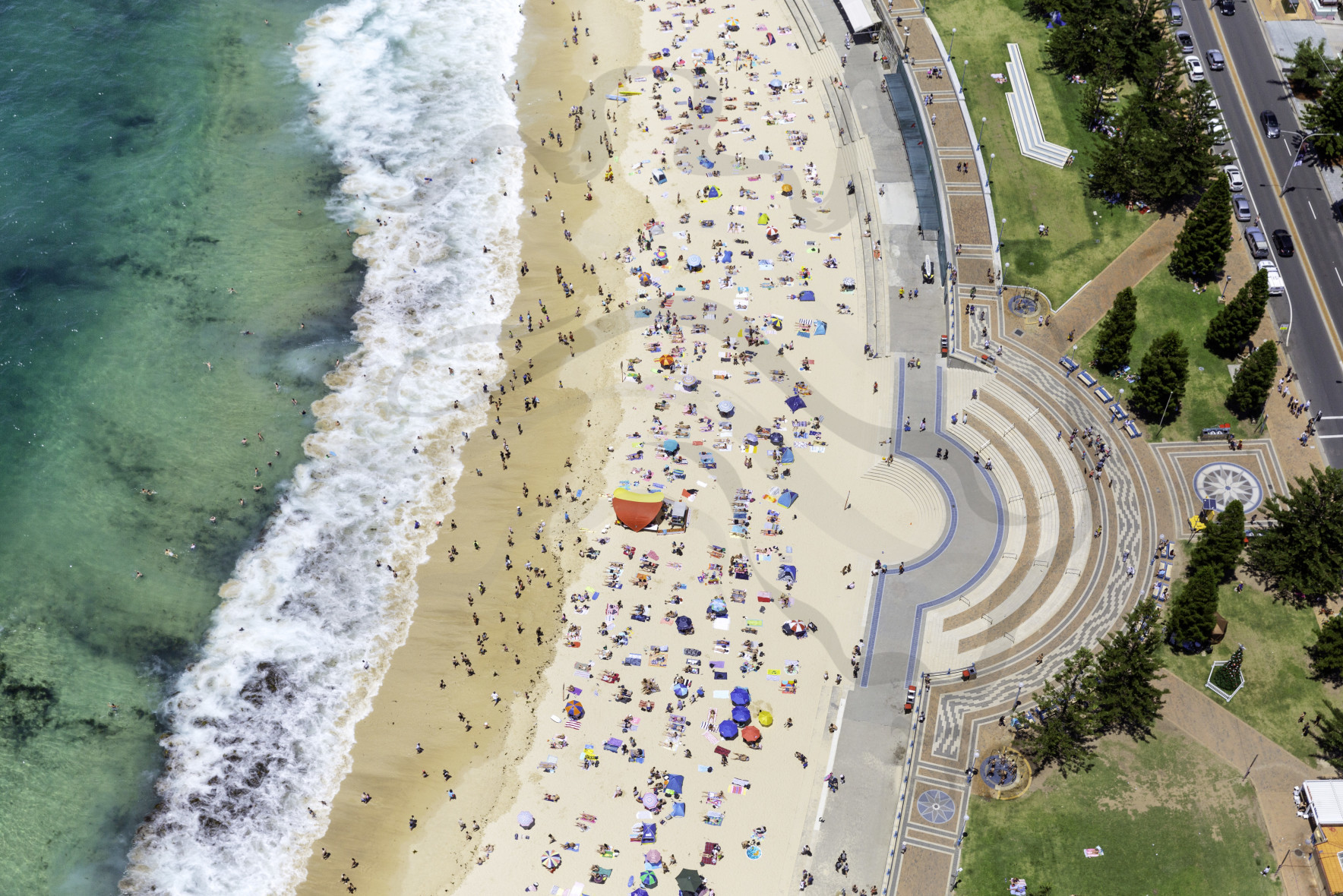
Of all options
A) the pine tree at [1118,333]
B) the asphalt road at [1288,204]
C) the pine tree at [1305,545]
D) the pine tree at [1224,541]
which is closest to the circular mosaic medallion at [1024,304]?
the pine tree at [1118,333]

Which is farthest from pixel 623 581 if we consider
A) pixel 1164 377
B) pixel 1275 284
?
pixel 1275 284

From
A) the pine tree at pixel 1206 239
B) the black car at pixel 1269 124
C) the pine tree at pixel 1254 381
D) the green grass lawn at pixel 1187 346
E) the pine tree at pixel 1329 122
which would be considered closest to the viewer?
the pine tree at pixel 1254 381

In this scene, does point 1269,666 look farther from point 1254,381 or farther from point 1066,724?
point 1254,381

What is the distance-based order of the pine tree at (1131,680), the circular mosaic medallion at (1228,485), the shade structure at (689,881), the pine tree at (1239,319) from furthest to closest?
the pine tree at (1239,319), the circular mosaic medallion at (1228,485), the pine tree at (1131,680), the shade structure at (689,881)

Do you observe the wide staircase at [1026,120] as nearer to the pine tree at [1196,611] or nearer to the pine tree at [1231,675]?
the pine tree at [1196,611]

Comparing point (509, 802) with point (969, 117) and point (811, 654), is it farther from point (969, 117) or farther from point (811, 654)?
point (969, 117)
